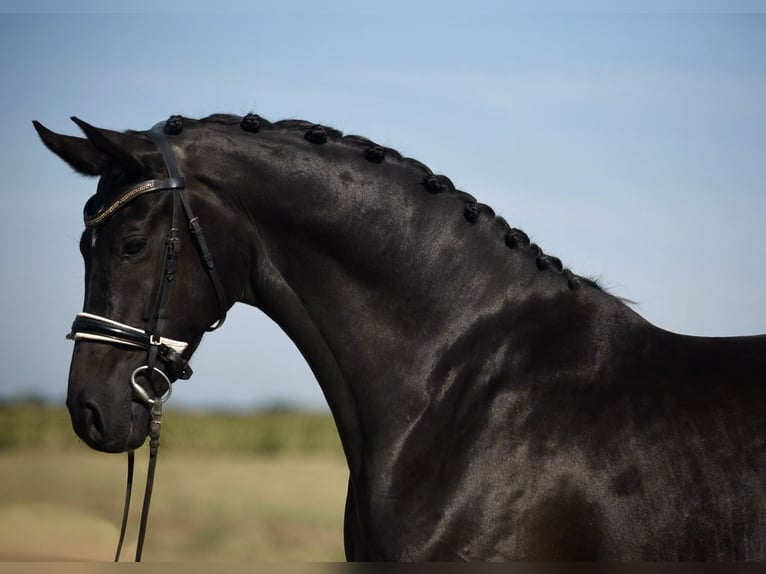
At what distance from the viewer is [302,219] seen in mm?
4125

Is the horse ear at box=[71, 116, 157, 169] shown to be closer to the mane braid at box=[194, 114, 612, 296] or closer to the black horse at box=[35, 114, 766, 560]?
the black horse at box=[35, 114, 766, 560]

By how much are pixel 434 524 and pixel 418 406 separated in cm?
54

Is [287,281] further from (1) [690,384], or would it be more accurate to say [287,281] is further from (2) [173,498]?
(2) [173,498]

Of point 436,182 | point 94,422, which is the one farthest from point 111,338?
point 436,182

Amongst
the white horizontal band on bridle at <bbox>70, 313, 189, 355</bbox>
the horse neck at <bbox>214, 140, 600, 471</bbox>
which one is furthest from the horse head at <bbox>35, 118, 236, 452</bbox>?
the horse neck at <bbox>214, 140, 600, 471</bbox>

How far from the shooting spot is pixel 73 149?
13.7 feet

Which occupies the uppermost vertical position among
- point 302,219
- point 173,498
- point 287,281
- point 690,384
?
point 302,219

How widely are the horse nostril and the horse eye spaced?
714 mm

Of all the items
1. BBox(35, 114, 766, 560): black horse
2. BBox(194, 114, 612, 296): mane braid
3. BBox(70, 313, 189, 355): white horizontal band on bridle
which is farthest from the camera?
BBox(194, 114, 612, 296): mane braid

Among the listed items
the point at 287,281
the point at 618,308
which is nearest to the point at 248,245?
the point at 287,281

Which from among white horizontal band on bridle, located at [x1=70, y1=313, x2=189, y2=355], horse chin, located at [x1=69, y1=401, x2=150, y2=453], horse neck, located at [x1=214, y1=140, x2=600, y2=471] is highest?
horse neck, located at [x1=214, y1=140, x2=600, y2=471]

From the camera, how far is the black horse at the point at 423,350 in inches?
141

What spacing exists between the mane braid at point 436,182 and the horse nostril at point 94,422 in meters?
1.53

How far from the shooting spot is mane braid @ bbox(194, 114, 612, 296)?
412 cm
